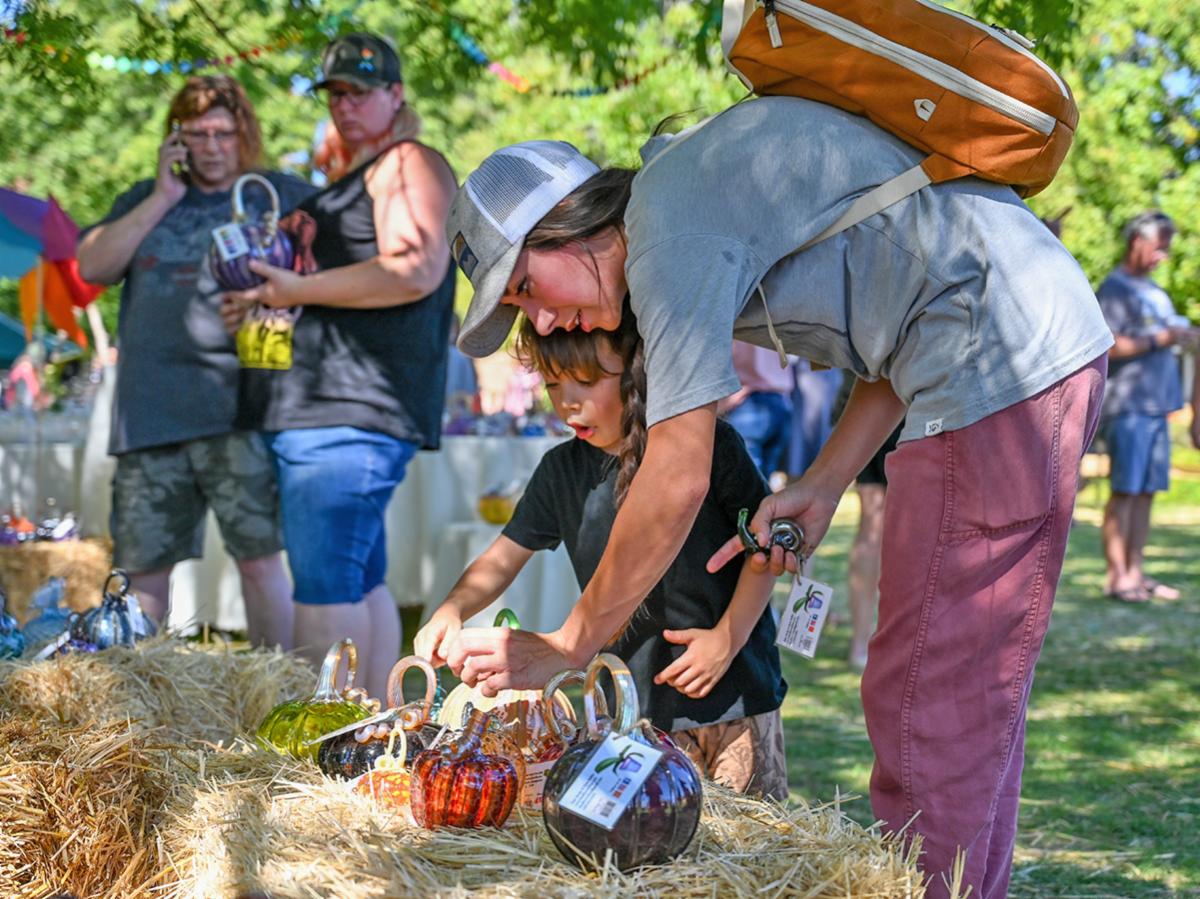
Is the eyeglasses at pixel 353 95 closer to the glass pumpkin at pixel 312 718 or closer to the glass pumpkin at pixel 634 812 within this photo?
the glass pumpkin at pixel 312 718

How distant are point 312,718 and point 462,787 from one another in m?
0.53

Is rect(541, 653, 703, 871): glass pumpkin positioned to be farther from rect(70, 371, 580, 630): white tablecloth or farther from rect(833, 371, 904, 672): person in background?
rect(70, 371, 580, 630): white tablecloth

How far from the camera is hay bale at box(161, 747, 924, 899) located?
1694 mm

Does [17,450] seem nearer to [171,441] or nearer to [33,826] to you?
[171,441]

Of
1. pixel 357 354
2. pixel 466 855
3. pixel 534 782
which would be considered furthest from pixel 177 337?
pixel 466 855

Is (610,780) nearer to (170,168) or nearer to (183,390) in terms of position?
(183,390)

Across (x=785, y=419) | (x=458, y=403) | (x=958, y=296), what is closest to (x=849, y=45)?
(x=958, y=296)

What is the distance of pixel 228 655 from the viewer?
11.1ft

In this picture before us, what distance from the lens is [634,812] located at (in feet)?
5.56

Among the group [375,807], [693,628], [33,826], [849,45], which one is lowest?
[33,826]

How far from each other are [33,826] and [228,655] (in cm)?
101

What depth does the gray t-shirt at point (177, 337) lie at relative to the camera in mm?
4336

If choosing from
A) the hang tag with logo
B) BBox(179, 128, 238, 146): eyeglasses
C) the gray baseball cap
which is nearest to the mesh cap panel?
the gray baseball cap

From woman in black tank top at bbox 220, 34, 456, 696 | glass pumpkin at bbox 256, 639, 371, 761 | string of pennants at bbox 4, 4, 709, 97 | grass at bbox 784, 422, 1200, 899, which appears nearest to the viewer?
glass pumpkin at bbox 256, 639, 371, 761
